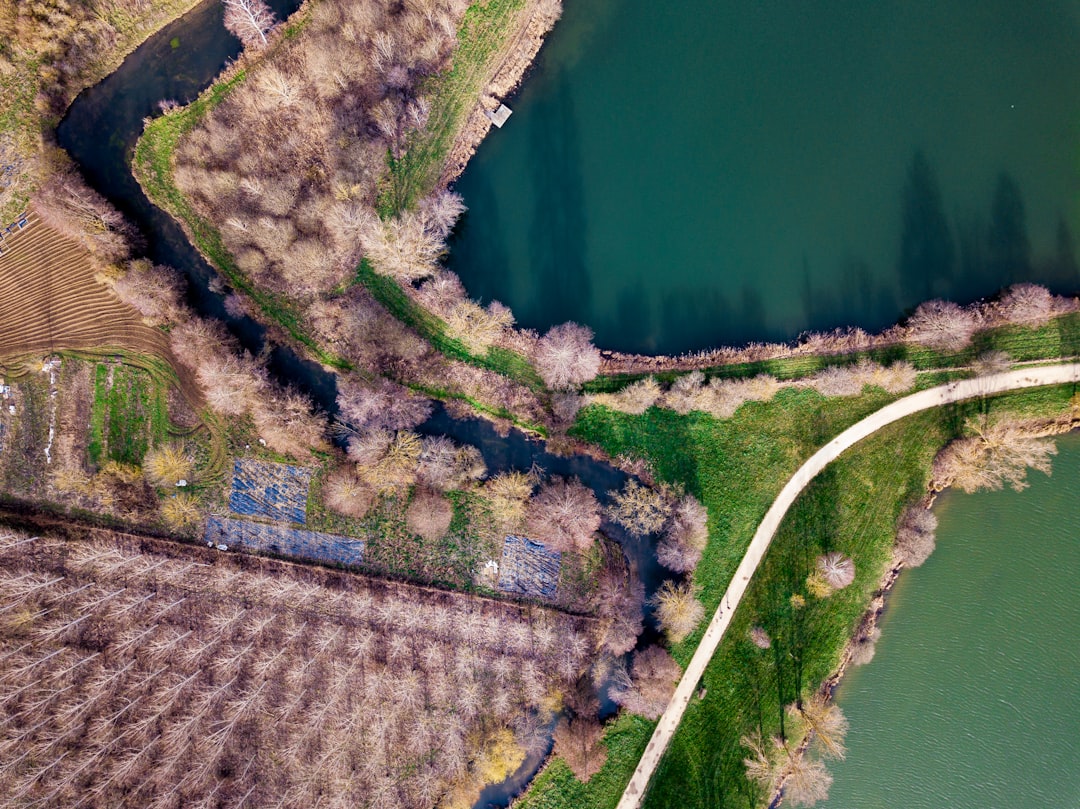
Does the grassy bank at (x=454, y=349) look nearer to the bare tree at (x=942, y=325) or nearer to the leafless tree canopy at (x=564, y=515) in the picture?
the leafless tree canopy at (x=564, y=515)

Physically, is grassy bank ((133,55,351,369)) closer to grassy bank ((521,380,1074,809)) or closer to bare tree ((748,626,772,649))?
grassy bank ((521,380,1074,809))

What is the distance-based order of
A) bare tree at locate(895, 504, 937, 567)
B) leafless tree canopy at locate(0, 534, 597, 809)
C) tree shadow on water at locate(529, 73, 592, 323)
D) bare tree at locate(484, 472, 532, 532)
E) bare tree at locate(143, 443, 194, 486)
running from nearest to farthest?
leafless tree canopy at locate(0, 534, 597, 809) → bare tree at locate(143, 443, 194, 486) → bare tree at locate(484, 472, 532, 532) → bare tree at locate(895, 504, 937, 567) → tree shadow on water at locate(529, 73, 592, 323)

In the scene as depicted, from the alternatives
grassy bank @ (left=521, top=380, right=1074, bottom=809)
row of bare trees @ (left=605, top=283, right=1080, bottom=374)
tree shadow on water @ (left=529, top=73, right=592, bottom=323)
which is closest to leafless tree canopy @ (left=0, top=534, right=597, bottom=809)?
grassy bank @ (left=521, top=380, right=1074, bottom=809)

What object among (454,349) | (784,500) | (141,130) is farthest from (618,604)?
(141,130)

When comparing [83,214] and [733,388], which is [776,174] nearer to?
[733,388]

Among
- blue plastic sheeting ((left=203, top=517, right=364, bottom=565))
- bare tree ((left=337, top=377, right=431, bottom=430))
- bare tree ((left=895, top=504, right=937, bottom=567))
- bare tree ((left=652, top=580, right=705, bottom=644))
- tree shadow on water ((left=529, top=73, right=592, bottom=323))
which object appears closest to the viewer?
bare tree ((left=337, top=377, right=431, bottom=430))

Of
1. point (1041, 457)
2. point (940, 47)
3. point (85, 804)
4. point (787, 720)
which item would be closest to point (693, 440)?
point (787, 720)
